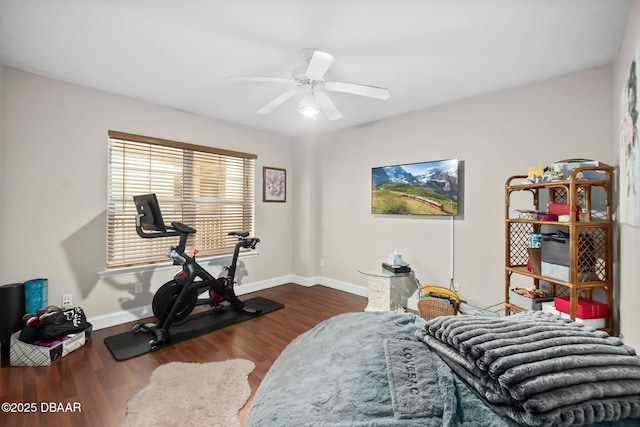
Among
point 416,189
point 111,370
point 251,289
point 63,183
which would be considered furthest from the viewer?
point 251,289

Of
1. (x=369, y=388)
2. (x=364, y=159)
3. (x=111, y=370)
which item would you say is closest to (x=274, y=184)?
(x=364, y=159)

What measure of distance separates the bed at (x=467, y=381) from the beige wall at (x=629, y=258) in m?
1.19

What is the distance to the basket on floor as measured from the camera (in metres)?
2.85

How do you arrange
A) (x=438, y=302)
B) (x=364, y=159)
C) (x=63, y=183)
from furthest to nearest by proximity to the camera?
(x=364, y=159), (x=438, y=302), (x=63, y=183)

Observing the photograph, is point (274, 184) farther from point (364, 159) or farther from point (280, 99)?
point (280, 99)

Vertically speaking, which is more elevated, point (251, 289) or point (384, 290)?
point (384, 290)

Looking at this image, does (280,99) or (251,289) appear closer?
Answer: (280,99)

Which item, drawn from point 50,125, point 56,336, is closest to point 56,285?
point 56,336

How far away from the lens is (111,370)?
2.21m

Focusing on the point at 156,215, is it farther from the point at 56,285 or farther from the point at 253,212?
the point at 253,212

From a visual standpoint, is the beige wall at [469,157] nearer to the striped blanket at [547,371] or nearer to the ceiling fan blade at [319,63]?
the ceiling fan blade at [319,63]

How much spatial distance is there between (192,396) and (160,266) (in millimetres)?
1837

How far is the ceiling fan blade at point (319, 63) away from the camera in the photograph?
1.82m

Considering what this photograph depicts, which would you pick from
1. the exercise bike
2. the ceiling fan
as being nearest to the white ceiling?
the ceiling fan
